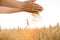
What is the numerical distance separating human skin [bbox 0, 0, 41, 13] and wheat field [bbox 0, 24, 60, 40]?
249 millimetres

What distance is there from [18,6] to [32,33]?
376mm

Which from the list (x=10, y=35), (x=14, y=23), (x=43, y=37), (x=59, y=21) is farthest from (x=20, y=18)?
(x=59, y=21)

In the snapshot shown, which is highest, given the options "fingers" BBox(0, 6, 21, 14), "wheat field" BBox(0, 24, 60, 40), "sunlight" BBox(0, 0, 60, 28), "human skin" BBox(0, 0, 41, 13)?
"human skin" BBox(0, 0, 41, 13)

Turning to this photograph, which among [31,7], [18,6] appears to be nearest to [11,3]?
[18,6]

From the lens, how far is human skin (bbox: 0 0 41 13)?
1.86m

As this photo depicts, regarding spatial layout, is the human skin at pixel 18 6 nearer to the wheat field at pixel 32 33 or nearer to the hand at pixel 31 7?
the hand at pixel 31 7

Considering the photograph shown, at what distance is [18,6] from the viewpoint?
1.86 m

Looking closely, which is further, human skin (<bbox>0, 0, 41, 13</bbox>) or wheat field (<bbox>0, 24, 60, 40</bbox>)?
human skin (<bbox>0, 0, 41, 13</bbox>)

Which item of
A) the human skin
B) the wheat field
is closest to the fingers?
the human skin

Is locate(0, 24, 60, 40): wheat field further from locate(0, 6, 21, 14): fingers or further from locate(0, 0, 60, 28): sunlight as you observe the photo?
locate(0, 6, 21, 14): fingers

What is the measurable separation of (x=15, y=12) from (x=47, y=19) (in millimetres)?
400

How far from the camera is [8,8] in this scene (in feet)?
6.10

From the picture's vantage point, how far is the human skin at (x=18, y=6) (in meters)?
1.86

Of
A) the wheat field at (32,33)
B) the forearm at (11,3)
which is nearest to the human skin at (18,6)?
the forearm at (11,3)
